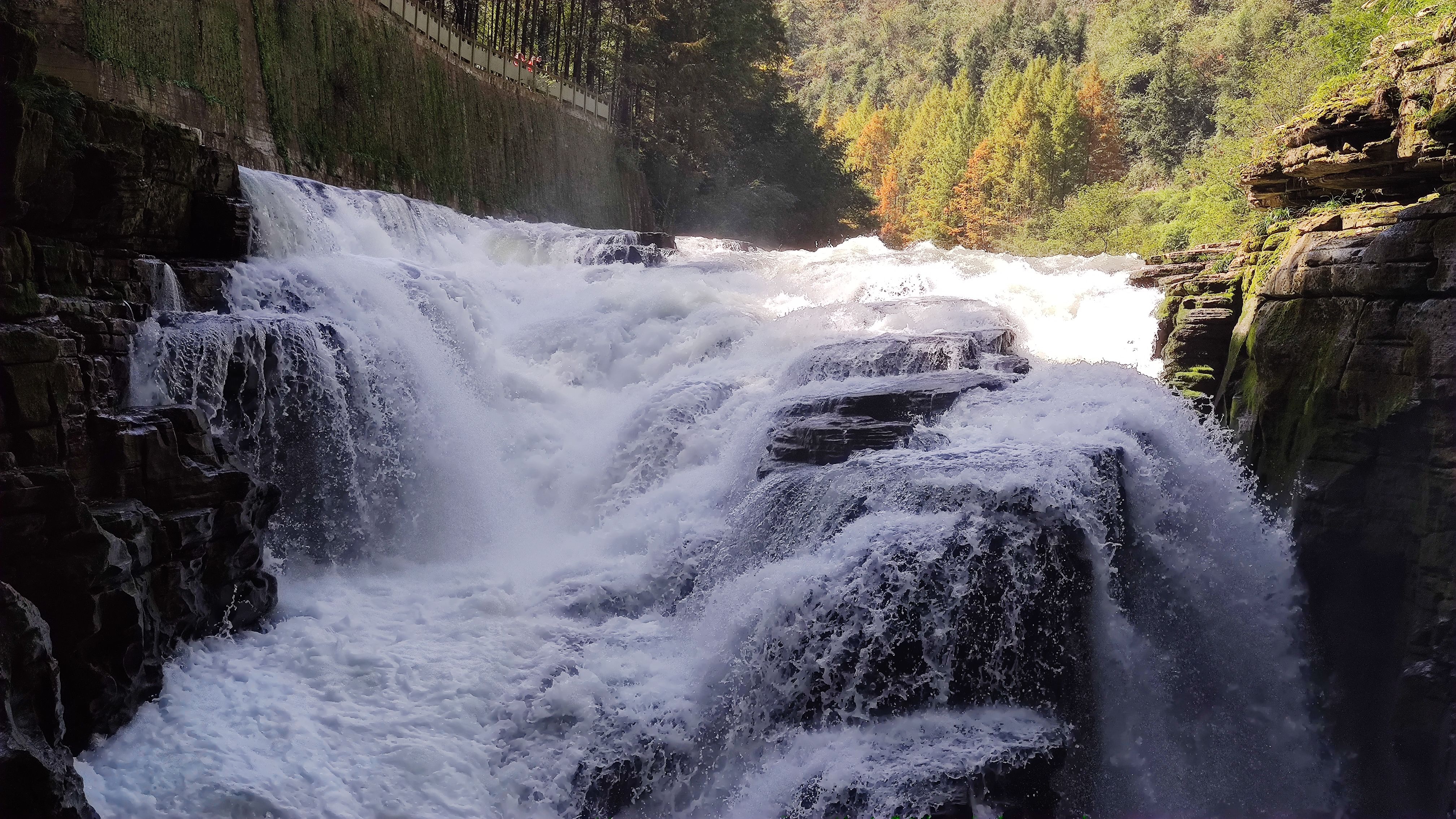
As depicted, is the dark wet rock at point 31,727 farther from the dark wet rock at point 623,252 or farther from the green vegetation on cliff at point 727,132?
the green vegetation on cliff at point 727,132

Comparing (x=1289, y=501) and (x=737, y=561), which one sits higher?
(x=1289, y=501)

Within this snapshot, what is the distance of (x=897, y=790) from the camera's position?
4.76 m

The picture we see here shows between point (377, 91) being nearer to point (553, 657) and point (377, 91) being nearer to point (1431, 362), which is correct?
point (553, 657)

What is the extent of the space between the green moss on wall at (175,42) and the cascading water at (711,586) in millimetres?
2076

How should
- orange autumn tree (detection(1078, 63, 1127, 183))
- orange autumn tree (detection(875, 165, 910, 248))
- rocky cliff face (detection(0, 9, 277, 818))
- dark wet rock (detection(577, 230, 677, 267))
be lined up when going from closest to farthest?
rocky cliff face (detection(0, 9, 277, 818)), dark wet rock (detection(577, 230, 677, 267)), orange autumn tree (detection(1078, 63, 1127, 183)), orange autumn tree (detection(875, 165, 910, 248))

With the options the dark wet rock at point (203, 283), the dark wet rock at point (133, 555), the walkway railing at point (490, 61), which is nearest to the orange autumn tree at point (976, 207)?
the walkway railing at point (490, 61)

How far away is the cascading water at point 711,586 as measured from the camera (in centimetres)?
519

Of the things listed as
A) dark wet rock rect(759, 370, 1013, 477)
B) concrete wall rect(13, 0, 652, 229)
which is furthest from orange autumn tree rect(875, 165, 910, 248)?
dark wet rock rect(759, 370, 1013, 477)

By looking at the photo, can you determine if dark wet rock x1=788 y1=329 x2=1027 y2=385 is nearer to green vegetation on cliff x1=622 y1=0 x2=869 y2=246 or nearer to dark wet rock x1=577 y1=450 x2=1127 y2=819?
dark wet rock x1=577 y1=450 x2=1127 y2=819

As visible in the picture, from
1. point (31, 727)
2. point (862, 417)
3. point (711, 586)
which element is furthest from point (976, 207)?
point (31, 727)

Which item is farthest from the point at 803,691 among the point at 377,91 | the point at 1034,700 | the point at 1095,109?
the point at 1095,109

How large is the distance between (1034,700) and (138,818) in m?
4.47

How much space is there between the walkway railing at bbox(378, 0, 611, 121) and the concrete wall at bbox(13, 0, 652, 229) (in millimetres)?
152

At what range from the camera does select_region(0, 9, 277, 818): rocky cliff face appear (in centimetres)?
446
